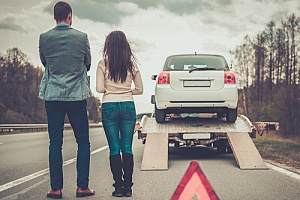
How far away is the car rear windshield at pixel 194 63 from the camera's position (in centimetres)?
1098

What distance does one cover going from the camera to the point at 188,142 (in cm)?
1062

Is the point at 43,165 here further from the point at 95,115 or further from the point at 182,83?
the point at 95,115

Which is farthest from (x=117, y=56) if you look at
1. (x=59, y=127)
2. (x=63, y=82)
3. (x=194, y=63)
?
(x=194, y=63)

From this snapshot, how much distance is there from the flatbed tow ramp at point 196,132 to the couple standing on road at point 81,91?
3260 millimetres

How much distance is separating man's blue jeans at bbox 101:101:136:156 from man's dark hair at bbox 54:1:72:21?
1.10 m

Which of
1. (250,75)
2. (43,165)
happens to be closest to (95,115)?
(250,75)

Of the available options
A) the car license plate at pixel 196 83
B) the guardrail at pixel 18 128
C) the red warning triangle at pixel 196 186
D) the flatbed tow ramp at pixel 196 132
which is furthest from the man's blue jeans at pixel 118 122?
the guardrail at pixel 18 128

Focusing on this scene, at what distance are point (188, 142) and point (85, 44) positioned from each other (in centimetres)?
516

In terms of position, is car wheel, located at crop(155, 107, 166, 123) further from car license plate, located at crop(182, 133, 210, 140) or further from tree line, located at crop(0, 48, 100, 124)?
tree line, located at crop(0, 48, 100, 124)

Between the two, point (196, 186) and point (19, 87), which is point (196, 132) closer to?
point (196, 186)

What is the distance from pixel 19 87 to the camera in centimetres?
8244

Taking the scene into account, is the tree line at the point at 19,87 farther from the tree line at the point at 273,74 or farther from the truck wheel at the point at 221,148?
the truck wheel at the point at 221,148

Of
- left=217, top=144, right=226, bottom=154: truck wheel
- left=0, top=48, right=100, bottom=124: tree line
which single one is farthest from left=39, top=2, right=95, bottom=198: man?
left=0, top=48, right=100, bottom=124: tree line

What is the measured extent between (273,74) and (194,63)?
154 feet
